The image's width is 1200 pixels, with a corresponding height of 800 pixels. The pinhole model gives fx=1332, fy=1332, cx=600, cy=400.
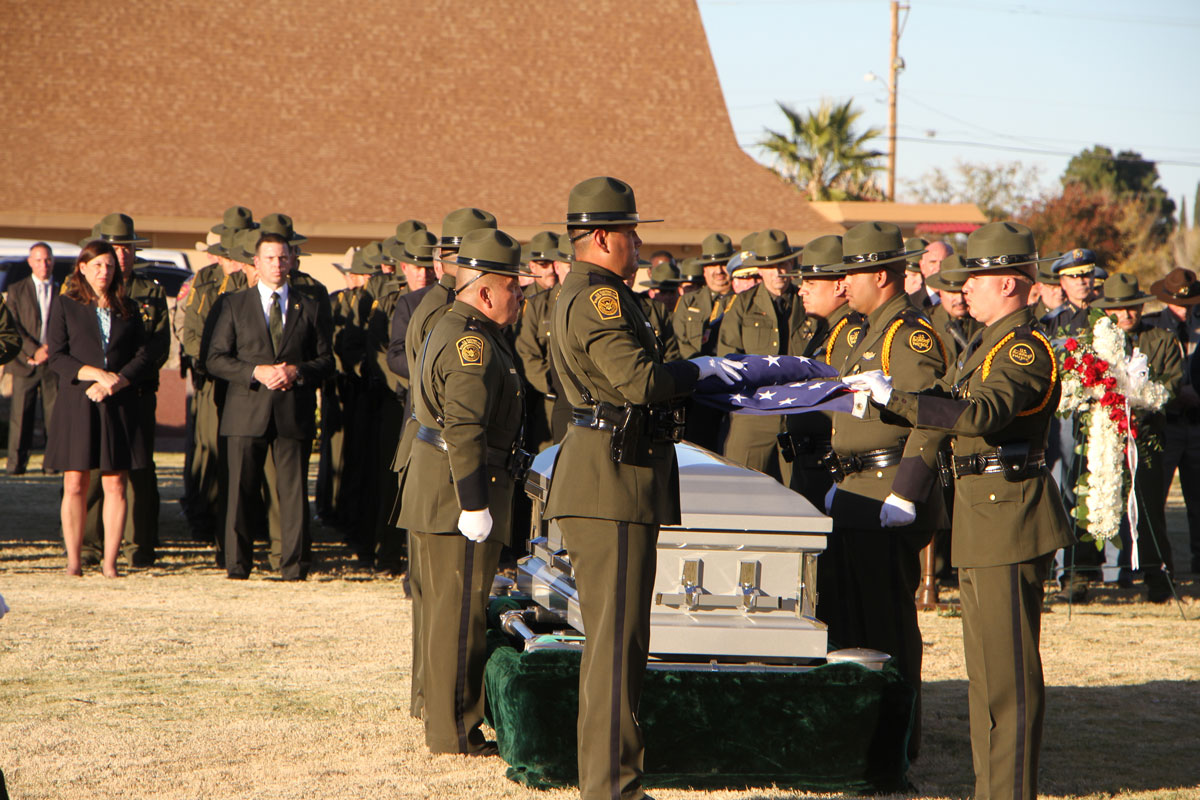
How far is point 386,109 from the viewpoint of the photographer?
22047 millimetres

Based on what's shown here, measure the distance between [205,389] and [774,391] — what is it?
260 inches

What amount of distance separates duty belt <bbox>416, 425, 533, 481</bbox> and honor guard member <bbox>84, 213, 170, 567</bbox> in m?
4.21

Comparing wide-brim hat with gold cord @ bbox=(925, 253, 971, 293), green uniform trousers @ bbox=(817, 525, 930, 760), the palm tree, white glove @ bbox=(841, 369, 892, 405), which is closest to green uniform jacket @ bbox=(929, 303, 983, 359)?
wide-brim hat with gold cord @ bbox=(925, 253, 971, 293)

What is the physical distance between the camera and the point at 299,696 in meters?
6.04

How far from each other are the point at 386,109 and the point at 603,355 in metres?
18.9

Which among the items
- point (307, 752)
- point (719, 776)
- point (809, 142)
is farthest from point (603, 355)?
point (809, 142)

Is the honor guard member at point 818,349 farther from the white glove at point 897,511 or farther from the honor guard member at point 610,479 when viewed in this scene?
the honor guard member at point 610,479

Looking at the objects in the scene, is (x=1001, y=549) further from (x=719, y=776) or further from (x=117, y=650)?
(x=117, y=650)

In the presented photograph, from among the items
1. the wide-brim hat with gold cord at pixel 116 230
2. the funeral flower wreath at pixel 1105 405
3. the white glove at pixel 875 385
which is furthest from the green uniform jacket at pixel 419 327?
the wide-brim hat with gold cord at pixel 116 230

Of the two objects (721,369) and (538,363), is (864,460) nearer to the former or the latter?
(721,369)

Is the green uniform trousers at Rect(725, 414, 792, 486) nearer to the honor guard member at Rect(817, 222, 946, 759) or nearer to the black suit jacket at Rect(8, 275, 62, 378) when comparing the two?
the honor guard member at Rect(817, 222, 946, 759)

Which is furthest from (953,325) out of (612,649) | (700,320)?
(612,649)

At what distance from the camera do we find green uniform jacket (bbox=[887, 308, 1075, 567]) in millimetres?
4219

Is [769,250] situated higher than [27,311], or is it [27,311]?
[769,250]
